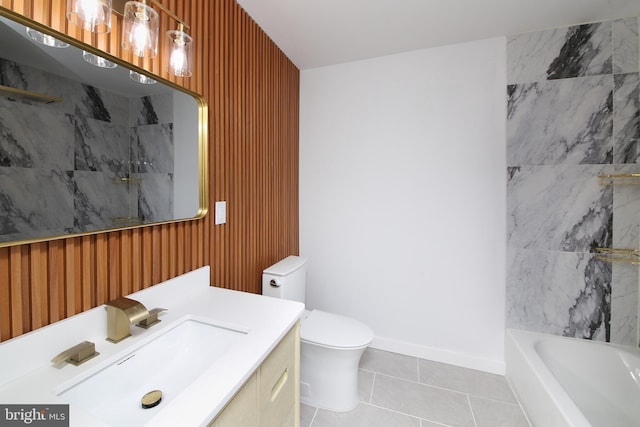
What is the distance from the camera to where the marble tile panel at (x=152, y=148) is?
103 centimetres

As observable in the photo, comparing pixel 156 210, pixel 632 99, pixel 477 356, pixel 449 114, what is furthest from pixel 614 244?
pixel 156 210

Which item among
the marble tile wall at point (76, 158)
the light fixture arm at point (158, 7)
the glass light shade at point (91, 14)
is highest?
the light fixture arm at point (158, 7)

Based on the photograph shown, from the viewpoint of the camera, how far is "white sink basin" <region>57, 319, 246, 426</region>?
729 millimetres

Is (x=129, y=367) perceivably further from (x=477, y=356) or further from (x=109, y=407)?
(x=477, y=356)

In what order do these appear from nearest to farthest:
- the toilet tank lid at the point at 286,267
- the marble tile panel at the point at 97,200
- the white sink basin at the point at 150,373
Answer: the white sink basin at the point at 150,373, the marble tile panel at the point at 97,200, the toilet tank lid at the point at 286,267

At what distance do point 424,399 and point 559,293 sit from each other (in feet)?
3.94

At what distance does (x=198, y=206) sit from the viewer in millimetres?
1290

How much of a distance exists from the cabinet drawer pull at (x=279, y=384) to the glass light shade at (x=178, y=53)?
132 cm

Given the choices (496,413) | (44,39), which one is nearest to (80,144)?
(44,39)

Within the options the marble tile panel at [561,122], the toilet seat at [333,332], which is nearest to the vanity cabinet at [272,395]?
the toilet seat at [333,332]

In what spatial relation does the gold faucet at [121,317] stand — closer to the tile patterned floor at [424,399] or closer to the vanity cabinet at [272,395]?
the vanity cabinet at [272,395]

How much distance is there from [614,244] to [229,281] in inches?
97.8

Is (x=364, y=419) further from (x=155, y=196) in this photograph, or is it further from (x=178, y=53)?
(x=178, y=53)

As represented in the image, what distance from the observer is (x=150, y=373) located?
0.89 meters
